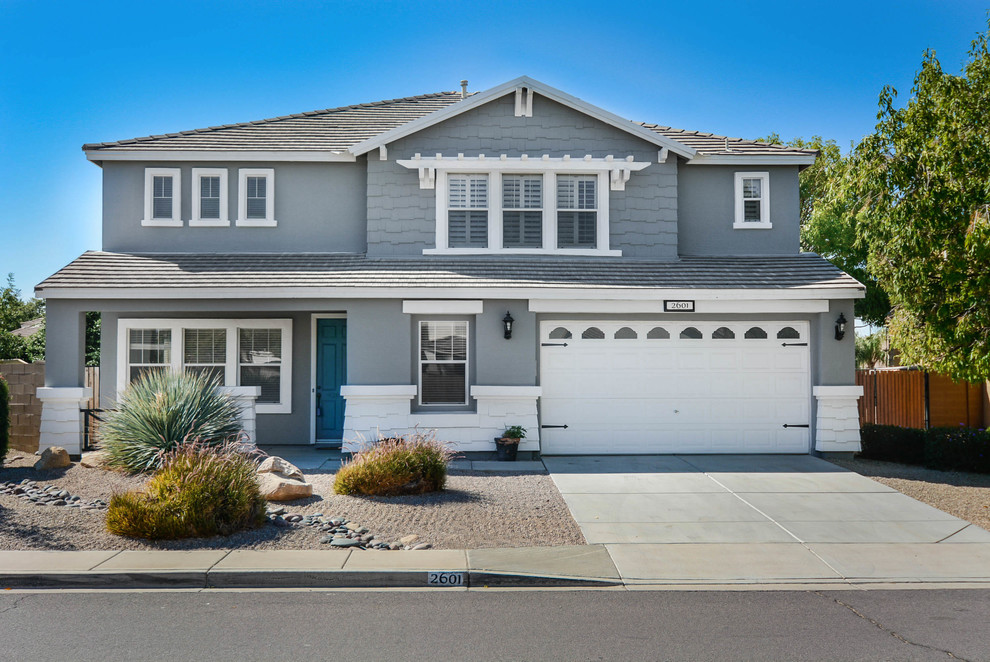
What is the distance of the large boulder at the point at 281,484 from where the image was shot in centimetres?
969

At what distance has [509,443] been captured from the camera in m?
12.9

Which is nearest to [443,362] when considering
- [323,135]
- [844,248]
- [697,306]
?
[697,306]

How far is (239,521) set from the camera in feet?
27.2

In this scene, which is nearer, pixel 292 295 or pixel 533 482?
pixel 533 482

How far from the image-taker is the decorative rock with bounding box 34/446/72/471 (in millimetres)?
11734

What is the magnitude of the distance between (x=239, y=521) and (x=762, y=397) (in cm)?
957

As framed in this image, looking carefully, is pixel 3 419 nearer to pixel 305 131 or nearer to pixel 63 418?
pixel 63 418

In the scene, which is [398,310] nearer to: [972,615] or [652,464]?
[652,464]

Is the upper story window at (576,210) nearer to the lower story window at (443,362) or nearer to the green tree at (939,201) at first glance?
the lower story window at (443,362)

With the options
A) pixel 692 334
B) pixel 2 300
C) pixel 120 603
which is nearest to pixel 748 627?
pixel 120 603

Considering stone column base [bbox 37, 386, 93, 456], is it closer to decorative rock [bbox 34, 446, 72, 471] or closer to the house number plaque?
decorative rock [bbox 34, 446, 72, 471]

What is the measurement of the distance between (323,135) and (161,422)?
7.29 meters

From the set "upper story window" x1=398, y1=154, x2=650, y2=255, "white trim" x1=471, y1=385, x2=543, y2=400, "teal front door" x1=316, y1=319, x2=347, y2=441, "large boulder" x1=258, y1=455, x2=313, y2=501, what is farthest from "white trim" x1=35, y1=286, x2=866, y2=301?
"large boulder" x1=258, y1=455, x2=313, y2=501

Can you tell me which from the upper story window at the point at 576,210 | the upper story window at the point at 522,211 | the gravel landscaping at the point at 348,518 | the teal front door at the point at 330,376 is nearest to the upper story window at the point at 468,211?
the upper story window at the point at 522,211
